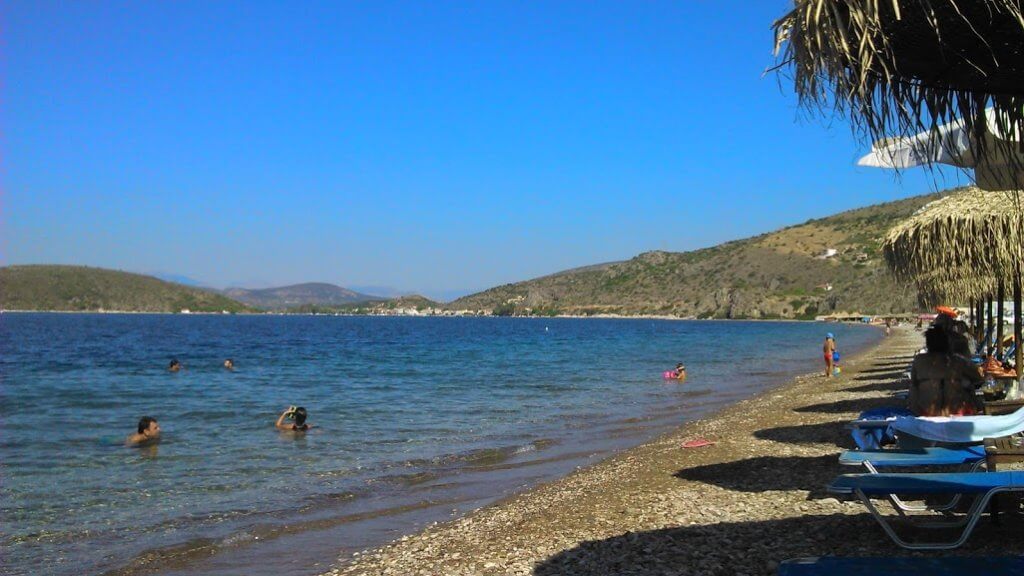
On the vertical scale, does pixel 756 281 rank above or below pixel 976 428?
above

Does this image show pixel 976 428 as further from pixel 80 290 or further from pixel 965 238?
pixel 80 290

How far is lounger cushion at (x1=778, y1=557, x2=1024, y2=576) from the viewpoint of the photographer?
396 cm

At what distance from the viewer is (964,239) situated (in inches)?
385

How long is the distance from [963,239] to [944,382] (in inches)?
121

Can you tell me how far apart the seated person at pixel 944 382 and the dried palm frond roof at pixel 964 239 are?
2.79 m

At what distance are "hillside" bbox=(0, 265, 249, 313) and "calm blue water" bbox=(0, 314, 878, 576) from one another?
418 ft

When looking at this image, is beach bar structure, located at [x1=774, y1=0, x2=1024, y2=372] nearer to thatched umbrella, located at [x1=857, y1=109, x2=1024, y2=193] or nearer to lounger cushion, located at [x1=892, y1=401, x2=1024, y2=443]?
thatched umbrella, located at [x1=857, y1=109, x2=1024, y2=193]

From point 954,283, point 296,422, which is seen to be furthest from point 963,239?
point 296,422

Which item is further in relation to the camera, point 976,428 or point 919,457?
point 976,428

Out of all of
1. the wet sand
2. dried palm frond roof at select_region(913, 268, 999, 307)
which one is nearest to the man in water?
the wet sand

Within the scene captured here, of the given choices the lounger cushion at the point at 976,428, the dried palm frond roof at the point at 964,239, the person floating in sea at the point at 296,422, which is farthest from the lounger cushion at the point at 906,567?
the person floating in sea at the point at 296,422

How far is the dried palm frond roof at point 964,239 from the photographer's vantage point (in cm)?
965

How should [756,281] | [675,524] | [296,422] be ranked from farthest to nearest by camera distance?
[756,281] → [296,422] → [675,524]

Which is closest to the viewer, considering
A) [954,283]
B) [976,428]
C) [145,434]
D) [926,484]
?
[926,484]
